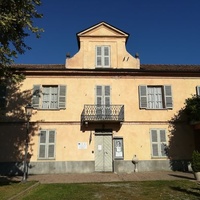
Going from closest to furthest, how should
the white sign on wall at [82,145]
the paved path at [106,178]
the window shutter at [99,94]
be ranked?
1. the paved path at [106,178]
2. the white sign on wall at [82,145]
3. the window shutter at [99,94]

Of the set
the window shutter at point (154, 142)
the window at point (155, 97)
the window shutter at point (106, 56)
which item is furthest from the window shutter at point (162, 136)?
the window shutter at point (106, 56)

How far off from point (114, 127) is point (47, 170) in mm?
4838

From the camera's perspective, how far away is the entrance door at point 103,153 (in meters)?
14.8

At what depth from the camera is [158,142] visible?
598 inches

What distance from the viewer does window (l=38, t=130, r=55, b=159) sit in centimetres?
1466

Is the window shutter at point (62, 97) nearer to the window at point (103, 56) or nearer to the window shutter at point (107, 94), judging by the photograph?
the window shutter at point (107, 94)

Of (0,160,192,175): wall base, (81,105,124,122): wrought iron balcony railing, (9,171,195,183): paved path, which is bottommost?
(9,171,195,183): paved path

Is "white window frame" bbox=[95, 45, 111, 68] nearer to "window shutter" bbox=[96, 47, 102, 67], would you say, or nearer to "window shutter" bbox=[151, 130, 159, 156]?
"window shutter" bbox=[96, 47, 102, 67]

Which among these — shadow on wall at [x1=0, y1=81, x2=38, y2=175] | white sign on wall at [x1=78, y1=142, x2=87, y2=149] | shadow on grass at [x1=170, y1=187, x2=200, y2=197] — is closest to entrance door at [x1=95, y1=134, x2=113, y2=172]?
white sign on wall at [x1=78, y1=142, x2=87, y2=149]

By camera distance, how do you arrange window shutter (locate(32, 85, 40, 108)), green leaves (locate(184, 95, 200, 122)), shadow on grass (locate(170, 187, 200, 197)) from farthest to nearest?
window shutter (locate(32, 85, 40, 108)) → green leaves (locate(184, 95, 200, 122)) → shadow on grass (locate(170, 187, 200, 197))

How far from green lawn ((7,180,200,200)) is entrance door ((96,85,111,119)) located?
5618mm

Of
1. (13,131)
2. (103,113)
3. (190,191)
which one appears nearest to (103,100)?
(103,113)

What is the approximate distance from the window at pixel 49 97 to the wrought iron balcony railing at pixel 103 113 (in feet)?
5.22

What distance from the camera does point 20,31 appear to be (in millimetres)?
11039
